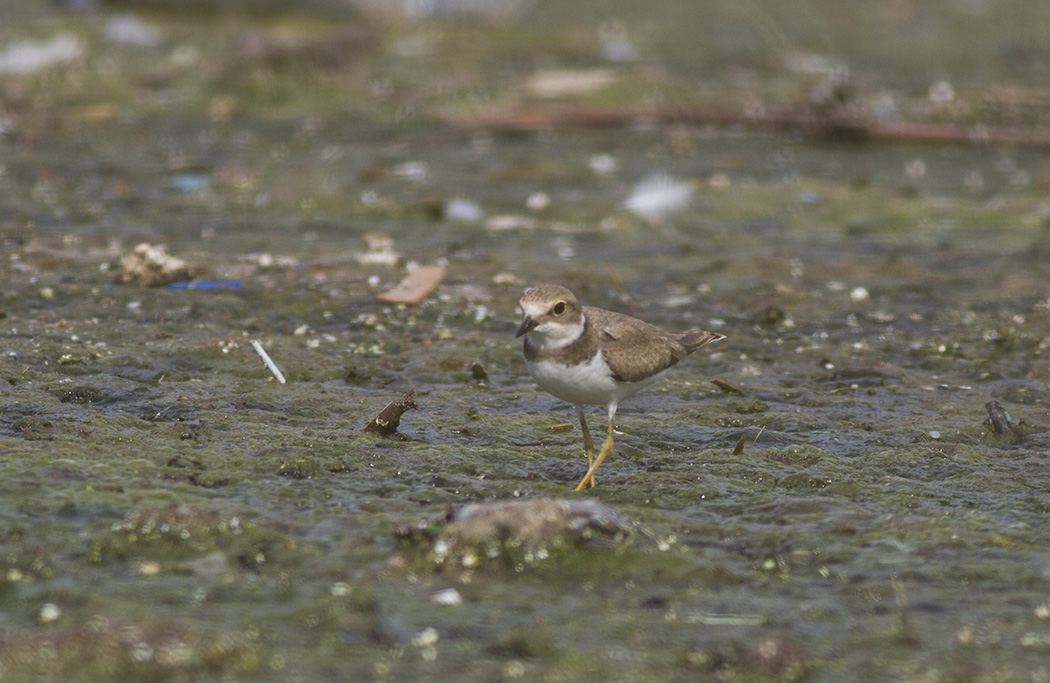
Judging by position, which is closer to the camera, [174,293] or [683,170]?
[174,293]

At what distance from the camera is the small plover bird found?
4.26m

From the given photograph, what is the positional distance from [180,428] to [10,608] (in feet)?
4.92

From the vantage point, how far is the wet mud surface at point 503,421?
3.12 metres

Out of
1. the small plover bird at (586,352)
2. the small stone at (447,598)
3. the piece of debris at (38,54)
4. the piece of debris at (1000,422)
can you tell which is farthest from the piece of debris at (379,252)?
the piece of debris at (38,54)

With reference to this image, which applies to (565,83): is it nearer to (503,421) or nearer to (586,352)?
(503,421)

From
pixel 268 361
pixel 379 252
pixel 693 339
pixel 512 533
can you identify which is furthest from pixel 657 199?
pixel 512 533

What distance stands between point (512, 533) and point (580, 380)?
94 centimetres

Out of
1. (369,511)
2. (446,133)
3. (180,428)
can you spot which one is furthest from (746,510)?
(446,133)

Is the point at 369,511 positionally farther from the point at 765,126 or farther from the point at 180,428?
the point at 765,126

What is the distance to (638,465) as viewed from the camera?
15.5 feet

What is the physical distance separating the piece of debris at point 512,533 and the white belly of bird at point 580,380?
2.52 ft

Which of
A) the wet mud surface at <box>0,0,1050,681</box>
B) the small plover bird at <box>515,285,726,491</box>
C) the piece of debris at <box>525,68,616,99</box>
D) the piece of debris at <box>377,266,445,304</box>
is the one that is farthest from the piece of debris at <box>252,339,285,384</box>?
the piece of debris at <box>525,68,616,99</box>

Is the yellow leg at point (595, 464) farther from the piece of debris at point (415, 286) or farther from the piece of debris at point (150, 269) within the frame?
the piece of debris at point (150, 269)

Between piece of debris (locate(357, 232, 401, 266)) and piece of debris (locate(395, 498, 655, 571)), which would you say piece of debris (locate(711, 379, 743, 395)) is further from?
piece of debris (locate(357, 232, 401, 266))
